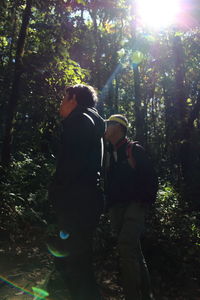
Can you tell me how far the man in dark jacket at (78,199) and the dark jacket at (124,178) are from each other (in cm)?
86

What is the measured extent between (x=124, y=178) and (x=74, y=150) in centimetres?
117

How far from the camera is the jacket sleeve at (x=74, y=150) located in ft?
8.23

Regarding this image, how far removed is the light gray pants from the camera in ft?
10.3

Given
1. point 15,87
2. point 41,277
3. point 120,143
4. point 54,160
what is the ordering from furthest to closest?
point 54,160, point 15,87, point 41,277, point 120,143

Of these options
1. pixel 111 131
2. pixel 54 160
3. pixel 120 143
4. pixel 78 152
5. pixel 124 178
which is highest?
pixel 54 160

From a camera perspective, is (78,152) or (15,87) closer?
(78,152)

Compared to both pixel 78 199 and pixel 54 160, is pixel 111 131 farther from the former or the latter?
pixel 54 160

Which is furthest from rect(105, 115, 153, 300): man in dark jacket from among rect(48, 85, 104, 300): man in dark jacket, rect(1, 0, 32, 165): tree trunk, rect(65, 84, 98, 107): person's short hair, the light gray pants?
rect(1, 0, 32, 165): tree trunk


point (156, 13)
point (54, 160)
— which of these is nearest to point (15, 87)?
point (54, 160)

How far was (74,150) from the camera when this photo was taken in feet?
8.27

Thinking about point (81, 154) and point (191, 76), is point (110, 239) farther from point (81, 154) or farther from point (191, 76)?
point (191, 76)

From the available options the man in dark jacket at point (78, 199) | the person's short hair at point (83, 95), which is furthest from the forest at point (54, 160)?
the person's short hair at point (83, 95)

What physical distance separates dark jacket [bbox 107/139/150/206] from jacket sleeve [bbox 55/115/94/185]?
3.44 ft

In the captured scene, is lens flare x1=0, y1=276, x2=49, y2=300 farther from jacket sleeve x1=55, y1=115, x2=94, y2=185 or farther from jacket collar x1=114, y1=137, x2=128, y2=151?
jacket collar x1=114, y1=137, x2=128, y2=151
